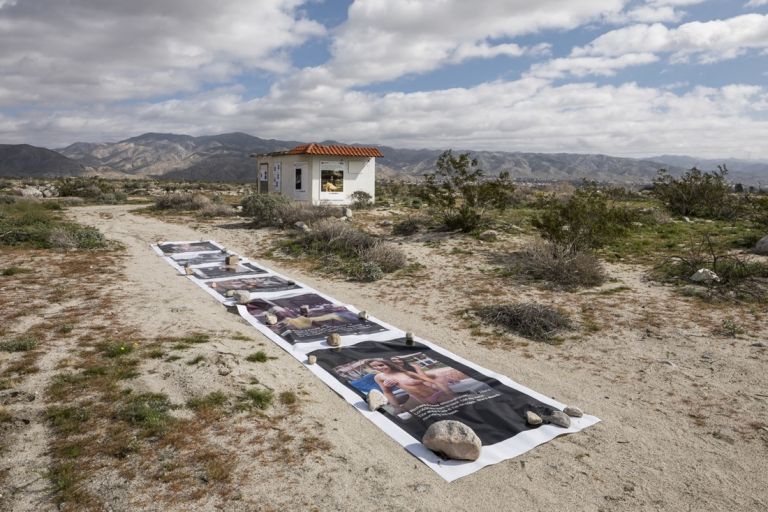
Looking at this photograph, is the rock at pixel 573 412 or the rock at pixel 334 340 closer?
the rock at pixel 573 412

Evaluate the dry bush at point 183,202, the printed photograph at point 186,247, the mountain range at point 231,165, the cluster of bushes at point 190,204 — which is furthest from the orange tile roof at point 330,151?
the mountain range at point 231,165

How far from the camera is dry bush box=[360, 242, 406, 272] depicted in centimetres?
1045

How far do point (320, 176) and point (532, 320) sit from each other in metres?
15.8

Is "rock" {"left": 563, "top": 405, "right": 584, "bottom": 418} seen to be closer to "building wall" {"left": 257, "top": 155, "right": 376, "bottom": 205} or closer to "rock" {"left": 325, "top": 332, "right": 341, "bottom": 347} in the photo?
"rock" {"left": 325, "top": 332, "right": 341, "bottom": 347}

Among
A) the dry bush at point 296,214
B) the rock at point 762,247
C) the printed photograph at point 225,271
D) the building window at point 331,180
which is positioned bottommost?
the printed photograph at point 225,271

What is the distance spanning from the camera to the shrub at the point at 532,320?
6754mm

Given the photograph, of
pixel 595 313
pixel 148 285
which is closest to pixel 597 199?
pixel 595 313

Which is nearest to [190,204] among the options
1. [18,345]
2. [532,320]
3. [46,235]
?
[46,235]

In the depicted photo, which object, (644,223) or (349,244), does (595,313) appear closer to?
(349,244)

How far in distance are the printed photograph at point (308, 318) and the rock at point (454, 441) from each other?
2.77 meters

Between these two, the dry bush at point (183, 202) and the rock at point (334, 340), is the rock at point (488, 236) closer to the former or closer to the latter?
the rock at point (334, 340)

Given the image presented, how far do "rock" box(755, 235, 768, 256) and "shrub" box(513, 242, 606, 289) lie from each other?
4452 mm

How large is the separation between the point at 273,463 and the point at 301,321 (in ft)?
11.2

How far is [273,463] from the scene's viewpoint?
3.62m
